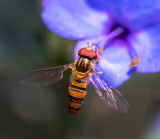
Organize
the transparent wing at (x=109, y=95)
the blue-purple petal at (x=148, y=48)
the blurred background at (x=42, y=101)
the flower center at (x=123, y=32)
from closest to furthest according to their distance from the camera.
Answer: the transparent wing at (x=109, y=95)
the blue-purple petal at (x=148, y=48)
the flower center at (x=123, y=32)
the blurred background at (x=42, y=101)

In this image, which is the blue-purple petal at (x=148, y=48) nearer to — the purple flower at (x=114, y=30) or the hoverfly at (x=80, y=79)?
the purple flower at (x=114, y=30)

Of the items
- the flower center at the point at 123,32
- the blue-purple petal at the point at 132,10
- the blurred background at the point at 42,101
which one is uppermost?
the blue-purple petal at the point at 132,10

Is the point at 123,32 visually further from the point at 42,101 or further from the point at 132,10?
the point at 42,101

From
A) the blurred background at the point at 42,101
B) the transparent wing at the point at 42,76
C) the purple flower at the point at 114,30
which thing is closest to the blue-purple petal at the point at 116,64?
the purple flower at the point at 114,30

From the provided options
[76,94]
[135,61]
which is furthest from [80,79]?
[135,61]

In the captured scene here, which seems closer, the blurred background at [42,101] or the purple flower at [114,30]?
the purple flower at [114,30]

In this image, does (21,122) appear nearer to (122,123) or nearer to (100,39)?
(122,123)

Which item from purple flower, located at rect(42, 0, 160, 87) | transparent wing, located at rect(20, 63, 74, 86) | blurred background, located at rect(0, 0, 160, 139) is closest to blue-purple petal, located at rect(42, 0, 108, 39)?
purple flower, located at rect(42, 0, 160, 87)

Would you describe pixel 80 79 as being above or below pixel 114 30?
below
